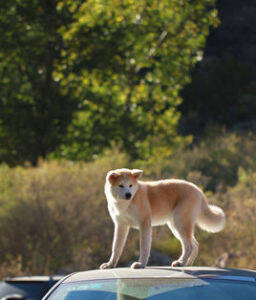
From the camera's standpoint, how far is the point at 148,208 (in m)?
6.98

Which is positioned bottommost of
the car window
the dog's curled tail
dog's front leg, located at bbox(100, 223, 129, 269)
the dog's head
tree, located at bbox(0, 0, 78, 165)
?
the car window

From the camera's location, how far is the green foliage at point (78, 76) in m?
18.7

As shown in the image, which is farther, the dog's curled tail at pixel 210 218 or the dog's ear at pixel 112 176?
the dog's curled tail at pixel 210 218

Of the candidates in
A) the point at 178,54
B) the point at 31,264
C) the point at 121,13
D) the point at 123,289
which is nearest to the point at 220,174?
the point at 178,54

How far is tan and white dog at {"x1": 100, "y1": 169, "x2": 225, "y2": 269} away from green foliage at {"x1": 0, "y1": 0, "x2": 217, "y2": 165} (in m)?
11.6

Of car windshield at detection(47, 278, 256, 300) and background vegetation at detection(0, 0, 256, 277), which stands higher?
background vegetation at detection(0, 0, 256, 277)

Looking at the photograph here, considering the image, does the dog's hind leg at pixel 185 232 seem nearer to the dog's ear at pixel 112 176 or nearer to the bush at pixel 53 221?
the dog's ear at pixel 112 176

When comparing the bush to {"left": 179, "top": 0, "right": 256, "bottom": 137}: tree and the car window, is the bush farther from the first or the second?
{"left": 179, "top": 0, "right": 256, "bottom": 137}: tree

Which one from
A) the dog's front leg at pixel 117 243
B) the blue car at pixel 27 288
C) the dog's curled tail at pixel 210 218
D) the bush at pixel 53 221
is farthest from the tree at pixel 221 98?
the dog's front leg at pixel 117 243

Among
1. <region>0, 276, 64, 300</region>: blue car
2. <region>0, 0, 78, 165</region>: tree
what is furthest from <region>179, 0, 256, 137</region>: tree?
<region>0, 276, 64, 300</region>: blue car

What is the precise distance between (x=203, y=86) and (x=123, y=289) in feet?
110

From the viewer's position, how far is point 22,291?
908 centimetres

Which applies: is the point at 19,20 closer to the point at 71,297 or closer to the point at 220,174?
the point at 220,174

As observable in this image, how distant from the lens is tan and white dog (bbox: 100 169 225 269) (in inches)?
268
